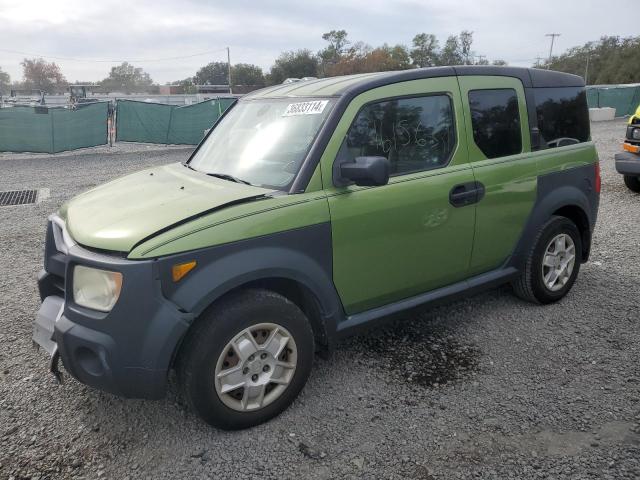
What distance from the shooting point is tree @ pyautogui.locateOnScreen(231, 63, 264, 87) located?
92750 millimetres

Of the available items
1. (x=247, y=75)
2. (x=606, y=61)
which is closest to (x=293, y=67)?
(x=247, y=75)

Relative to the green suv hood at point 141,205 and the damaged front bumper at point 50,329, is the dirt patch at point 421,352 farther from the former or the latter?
Answer: the damaged front bumper at point 50,329

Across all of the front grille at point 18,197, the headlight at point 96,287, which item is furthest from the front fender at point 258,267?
the front grille at point 18,197

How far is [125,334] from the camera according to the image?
7.88 feet

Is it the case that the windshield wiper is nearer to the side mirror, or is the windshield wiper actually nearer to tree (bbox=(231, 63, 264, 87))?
the side mirror

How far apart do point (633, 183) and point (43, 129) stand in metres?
14.9

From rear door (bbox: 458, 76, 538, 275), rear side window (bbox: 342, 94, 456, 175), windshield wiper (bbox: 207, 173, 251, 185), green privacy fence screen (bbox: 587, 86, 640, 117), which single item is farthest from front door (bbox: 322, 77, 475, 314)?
green privacy fence screen (bbox: 587, 86, 640, 117)

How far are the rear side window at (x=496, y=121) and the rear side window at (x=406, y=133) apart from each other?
252 millimetres

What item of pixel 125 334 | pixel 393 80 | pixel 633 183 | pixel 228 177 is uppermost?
pixel 393 80

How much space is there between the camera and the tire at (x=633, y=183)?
29.0 feet

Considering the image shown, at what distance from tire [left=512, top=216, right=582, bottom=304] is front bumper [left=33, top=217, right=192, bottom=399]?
285 cm

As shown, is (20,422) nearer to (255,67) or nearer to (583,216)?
(583,216)

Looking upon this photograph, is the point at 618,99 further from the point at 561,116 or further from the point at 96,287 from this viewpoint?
the point at 96,287

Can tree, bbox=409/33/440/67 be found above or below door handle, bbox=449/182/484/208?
above
